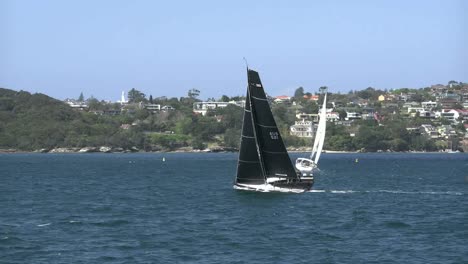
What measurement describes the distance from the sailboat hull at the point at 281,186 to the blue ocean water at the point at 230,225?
0.50 meters

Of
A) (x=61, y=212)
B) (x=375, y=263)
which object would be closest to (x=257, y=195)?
(x=61, y=212)

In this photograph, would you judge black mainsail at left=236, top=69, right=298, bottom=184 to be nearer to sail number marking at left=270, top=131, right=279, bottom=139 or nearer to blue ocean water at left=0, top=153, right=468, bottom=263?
sail number marking at left=270, top=131, right=279, bottom=139

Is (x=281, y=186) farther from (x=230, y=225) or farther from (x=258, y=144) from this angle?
(x=230, y=225)

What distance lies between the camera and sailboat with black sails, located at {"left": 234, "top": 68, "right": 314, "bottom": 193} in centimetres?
6469

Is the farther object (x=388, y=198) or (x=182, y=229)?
(x=388, y=198)

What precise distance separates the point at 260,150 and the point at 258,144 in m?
0.46

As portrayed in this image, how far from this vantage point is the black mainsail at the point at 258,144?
64750mm

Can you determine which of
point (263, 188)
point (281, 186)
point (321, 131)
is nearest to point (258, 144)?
point (263, 188)

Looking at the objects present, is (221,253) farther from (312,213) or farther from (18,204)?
(18,204)

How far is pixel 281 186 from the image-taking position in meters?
65.0

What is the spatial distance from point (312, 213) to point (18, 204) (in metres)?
20.5

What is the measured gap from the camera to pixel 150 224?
49250mm

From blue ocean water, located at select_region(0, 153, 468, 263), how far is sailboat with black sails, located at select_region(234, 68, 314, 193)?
1.07 m

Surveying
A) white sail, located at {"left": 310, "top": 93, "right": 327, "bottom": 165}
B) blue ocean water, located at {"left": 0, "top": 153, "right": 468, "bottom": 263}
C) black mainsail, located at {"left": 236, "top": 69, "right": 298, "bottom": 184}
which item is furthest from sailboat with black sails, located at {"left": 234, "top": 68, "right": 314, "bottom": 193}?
white sail, located at {"left": 310, "top": 93, "right": 327, "bottom": 165}
